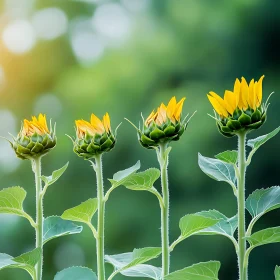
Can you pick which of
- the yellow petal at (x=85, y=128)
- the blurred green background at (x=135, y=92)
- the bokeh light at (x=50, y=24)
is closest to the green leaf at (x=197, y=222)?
the yellow petal at (x=85, y=128)

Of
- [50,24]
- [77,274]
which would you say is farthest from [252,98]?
[50,24]

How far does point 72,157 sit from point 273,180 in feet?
2.67

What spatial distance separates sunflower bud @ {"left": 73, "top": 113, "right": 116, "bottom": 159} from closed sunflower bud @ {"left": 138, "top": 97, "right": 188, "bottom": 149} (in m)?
0.03

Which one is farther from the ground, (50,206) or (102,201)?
(50,206)

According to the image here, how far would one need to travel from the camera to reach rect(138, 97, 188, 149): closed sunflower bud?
484 millimetres

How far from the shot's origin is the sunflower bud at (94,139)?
500mm

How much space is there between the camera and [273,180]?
98.4 inches

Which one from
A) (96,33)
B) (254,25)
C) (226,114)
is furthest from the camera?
(96,33)

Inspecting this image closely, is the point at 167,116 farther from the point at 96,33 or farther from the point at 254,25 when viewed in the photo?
the point at 96,33

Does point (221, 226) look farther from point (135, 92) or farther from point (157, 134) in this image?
point (135, 92)

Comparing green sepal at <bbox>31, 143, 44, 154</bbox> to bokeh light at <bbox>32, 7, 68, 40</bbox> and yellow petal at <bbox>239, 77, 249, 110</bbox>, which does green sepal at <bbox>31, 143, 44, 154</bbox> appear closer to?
yellow petal at <bbox>239, 77, 249, 110</bbox>

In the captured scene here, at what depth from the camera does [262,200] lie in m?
0.52

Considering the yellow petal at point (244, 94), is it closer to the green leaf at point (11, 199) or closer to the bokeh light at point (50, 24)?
the green leaf at point (11, 199)

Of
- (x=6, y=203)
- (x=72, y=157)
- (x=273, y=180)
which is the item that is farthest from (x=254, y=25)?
(x=6, y=203)
